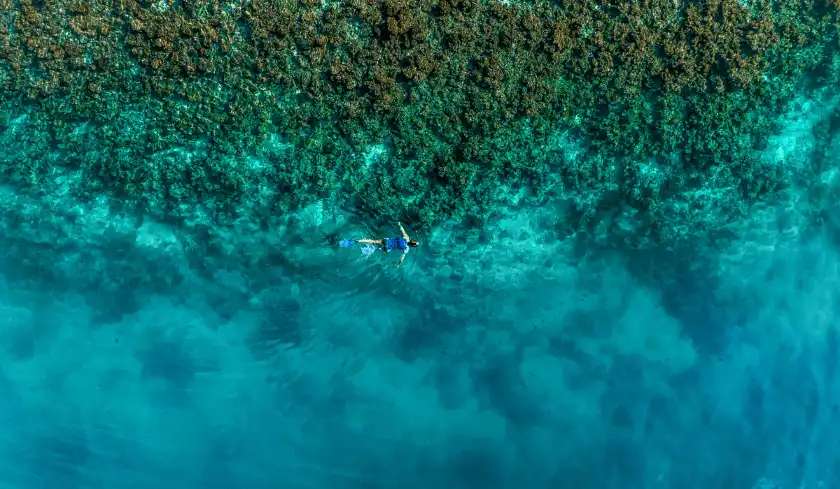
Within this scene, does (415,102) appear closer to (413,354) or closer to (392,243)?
(392,243)

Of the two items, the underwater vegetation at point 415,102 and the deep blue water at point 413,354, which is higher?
the underwater vegetation at point 415,102

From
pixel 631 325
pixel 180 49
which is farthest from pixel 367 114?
pixel 631 325

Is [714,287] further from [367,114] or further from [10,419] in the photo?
[10,419]

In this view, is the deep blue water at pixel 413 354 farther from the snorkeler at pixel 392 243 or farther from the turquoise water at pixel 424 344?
the snorkeler at pixel 392 243

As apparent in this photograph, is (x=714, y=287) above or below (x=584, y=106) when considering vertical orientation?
below

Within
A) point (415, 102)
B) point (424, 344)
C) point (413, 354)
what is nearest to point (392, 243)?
point (424, 344)

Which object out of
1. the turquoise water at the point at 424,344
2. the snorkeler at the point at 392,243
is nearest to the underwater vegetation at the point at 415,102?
the turquoise water at the point at 424,344
